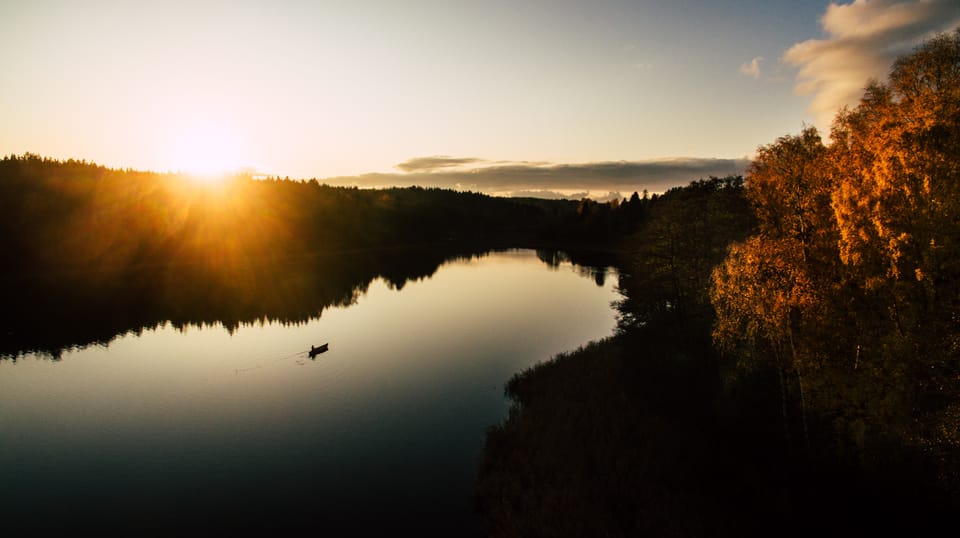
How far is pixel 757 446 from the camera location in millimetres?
23219

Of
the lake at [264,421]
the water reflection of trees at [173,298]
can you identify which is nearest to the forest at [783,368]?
the lake at [264,421]

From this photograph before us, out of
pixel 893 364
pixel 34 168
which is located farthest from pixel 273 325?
pixel 34 168

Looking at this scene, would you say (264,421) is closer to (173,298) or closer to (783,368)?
(783,368)

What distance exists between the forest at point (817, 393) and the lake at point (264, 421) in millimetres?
5266

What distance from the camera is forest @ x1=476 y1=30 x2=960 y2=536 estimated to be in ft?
52.5

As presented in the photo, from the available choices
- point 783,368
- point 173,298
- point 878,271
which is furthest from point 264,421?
point 173,298

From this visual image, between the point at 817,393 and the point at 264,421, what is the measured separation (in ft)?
108

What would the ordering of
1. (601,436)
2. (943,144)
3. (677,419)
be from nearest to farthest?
(943,144), (601,436), (677,419)

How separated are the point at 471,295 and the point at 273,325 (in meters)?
33.7

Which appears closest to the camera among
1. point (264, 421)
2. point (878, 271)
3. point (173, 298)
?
point (878, 271)

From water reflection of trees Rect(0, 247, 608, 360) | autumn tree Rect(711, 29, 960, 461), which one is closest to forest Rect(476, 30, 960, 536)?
autumn tree Rect(711, 29, 960, 461)

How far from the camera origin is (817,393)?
64.7 ft

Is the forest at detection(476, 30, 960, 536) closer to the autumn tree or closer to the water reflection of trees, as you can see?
the autumn tree

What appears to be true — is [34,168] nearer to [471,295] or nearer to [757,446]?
[471,295]
